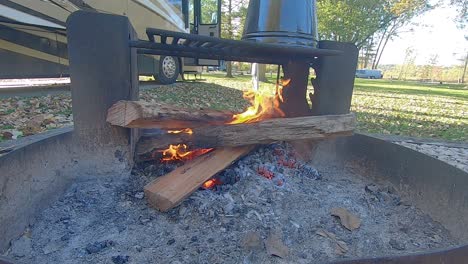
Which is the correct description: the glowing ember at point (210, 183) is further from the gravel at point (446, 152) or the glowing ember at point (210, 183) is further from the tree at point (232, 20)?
the tree at point (232, 20)

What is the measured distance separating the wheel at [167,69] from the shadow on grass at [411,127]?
5548 millimetres

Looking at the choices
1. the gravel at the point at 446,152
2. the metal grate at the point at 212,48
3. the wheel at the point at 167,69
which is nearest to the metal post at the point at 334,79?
the metal grate at the point at 212,48

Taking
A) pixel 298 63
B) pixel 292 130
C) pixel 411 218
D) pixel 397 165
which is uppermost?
pixel 298 63

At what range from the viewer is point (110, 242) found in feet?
4.91

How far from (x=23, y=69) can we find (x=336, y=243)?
20.3 feet

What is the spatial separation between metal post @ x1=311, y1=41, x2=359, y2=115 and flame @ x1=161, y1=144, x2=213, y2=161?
104cm

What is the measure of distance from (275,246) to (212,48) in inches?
52.2

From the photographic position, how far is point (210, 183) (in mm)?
1959

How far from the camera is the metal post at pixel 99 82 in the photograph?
6.08ft

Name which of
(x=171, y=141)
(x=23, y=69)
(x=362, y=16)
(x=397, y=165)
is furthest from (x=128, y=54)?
(x=362, y=16)

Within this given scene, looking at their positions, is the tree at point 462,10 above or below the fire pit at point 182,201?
above

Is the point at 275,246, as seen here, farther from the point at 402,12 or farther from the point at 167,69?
the point at 402,12

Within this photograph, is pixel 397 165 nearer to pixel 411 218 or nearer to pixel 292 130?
pixel 411 218

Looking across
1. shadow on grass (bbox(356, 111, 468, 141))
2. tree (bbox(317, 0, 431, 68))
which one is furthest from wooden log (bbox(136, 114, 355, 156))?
tree (bbox(317, 0, 431, 68))
